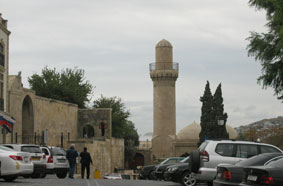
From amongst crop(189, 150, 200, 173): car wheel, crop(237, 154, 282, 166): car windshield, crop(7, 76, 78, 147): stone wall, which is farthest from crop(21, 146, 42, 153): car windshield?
crop(7, 76, 78, 147): stone wall

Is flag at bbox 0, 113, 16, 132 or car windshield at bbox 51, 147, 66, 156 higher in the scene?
flag at bbox 0, 113, 16, 132

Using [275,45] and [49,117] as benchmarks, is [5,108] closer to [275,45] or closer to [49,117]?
[49,117]

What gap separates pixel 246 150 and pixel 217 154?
0.97m

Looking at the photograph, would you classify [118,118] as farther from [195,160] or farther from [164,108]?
[195,160]

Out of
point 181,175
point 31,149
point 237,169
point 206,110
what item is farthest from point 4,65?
point 237,169

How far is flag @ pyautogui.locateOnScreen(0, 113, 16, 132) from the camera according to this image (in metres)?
36.1

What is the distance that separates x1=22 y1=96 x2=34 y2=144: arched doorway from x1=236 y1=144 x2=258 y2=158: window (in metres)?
28.8

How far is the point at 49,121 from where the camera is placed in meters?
49.3

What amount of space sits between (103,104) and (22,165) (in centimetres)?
5650

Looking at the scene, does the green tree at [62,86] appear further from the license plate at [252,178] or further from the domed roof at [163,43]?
the license plate at [252,178]

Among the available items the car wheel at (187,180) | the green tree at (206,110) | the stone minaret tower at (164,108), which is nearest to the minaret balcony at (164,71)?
the stone minaret tower at (164,108)

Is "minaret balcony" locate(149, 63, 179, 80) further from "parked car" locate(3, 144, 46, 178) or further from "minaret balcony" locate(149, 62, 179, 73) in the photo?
"parked car" locate(3, 144, 46, 178)

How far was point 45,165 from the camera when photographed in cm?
2475

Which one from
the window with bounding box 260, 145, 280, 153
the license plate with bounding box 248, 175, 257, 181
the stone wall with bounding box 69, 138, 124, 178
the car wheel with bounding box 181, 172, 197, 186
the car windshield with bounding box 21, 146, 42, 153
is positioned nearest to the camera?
the license plate with bounding box 248, 175, 257, 181
